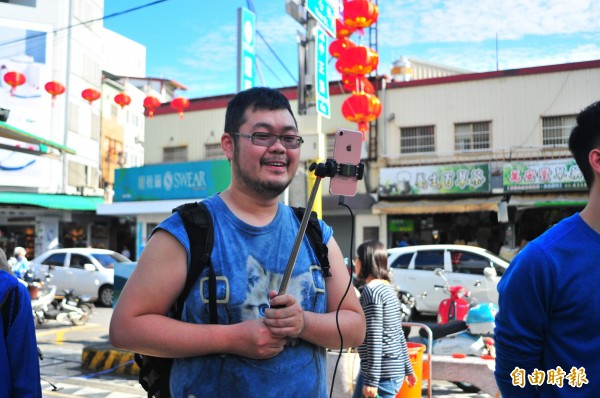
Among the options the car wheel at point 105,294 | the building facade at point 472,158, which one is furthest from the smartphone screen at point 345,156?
the building facade at point 472,158

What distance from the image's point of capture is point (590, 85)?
18141 mm

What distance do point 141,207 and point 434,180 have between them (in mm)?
11851

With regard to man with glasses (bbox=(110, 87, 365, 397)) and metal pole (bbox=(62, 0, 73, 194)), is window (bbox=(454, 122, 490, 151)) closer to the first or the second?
metal pole (bbox=(62, 0, 73, 194))

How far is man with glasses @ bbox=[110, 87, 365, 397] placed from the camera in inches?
70.4

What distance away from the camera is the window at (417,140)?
66.0 ft

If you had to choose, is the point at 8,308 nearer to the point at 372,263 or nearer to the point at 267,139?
the point at 267,139

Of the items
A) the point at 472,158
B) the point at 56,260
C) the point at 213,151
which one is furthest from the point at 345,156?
the point at 213,151

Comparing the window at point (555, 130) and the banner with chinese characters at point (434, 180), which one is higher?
the window at point (555, 130)

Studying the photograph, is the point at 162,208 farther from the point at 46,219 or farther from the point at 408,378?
the point at 408,378

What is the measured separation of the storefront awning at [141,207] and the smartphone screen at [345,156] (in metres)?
21.6

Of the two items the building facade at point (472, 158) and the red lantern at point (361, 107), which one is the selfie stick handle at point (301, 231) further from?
the building facade at point (472, 158)

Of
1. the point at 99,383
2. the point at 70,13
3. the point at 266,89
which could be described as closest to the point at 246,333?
the point at 266,89

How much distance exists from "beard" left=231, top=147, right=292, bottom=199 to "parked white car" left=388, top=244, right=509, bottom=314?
11112mm

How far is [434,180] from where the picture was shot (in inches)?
750
